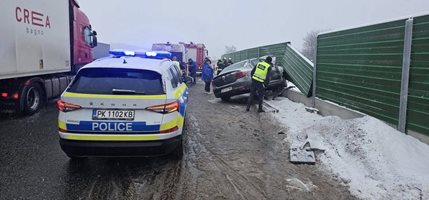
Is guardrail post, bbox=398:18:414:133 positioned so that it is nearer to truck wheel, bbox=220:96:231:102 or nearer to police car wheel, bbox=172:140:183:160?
police car wheel, bbox=172:140:183:160

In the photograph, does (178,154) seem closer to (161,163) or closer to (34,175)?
(161,163)

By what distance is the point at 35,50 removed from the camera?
30.8ft

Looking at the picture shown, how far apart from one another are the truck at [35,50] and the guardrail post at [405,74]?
25.7 ft

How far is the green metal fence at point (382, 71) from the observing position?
534 centimetres

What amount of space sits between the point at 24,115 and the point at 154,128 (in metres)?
6.16

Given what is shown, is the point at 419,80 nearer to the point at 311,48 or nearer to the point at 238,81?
the point at 238,81

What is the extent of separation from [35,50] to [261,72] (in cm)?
601

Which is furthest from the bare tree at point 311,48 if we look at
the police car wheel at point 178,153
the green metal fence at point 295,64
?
the police car wheel at point 178,153

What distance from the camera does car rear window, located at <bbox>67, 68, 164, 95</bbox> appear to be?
484cm

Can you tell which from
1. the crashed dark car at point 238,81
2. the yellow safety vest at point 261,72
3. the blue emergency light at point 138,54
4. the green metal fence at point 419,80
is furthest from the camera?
the crashed dark car at point 238,81

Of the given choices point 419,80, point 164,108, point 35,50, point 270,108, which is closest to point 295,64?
point 270,108

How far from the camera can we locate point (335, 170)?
199 inches

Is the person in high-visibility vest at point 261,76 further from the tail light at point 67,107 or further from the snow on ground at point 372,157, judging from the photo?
the tail light at point 67,107

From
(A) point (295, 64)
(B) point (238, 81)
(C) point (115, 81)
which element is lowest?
(B) point (238, 81)
